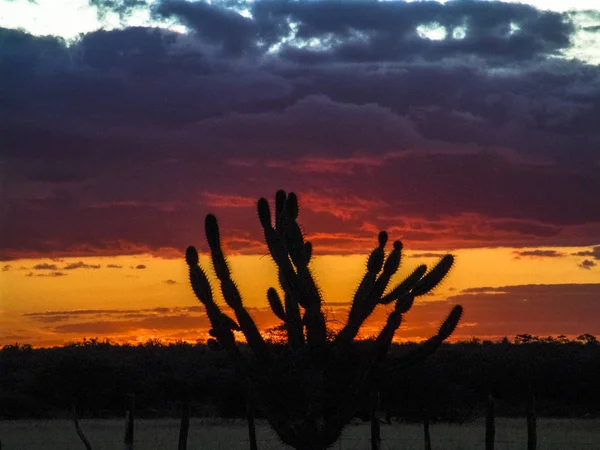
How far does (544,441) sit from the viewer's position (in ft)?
92.8

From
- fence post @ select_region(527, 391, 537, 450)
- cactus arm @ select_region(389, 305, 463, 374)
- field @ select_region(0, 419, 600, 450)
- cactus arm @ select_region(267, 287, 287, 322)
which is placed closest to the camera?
cactus arm @ select_region(389, 305, 463, 374)

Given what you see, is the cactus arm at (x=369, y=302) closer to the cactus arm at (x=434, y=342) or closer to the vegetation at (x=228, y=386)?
the cactus arm at (x=434, y=342)

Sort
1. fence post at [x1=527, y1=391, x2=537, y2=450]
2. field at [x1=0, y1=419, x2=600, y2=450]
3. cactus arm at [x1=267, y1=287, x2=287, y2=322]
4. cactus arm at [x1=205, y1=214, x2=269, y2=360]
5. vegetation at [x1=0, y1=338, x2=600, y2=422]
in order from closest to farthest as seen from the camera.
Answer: cactus arm at [x1=205, y1=214, x2=269, y2=360], cactus arm at [x1=267, y1=287, x2=287, y2=322], fence post at [x1=527, y1=391, x2=537, y2=450], field at [x1=0, y1=419, x2=600, y2=450], vegetation at [x1=0, y1=338, x2=600, y2=422]

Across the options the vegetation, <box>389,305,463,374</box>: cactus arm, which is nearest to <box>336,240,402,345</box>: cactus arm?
<box>389,305,463,374</box>: cactus arm

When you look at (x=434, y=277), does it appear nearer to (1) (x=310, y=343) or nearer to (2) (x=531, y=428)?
(1) (x=310, y=343)

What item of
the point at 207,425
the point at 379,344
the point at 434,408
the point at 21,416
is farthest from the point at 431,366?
the point at 379,344

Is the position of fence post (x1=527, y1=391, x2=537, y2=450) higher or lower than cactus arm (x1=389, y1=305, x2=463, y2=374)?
lower

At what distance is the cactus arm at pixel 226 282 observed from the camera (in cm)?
1459

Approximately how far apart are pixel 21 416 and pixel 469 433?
2277 cm

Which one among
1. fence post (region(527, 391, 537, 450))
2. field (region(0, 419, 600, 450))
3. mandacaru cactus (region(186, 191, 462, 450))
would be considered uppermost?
mandacaru cactus (region(186, 191, 462, 450))

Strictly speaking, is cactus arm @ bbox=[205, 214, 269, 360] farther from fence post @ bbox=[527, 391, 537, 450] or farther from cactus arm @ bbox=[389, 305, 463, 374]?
fence post @ bbox=[527, 391, 537, 450]

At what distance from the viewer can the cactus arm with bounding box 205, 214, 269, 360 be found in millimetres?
14594

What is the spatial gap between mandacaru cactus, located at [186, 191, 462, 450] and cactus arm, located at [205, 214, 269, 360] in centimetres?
2

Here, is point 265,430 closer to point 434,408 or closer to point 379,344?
point 434,408
